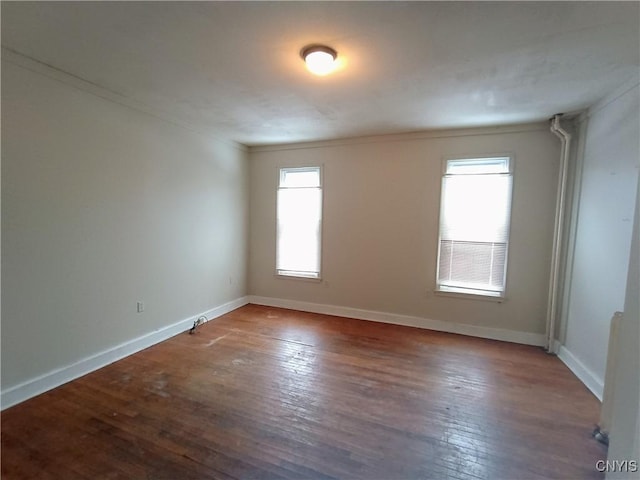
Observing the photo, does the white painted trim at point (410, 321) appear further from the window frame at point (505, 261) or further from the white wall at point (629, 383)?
the white wall at point (629, 383)

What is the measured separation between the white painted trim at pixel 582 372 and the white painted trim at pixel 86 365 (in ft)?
14.5

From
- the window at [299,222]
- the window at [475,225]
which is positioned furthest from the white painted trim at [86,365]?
the window at [475,225]

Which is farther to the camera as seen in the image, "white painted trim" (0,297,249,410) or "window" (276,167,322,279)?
"window" (276,167,322,279)

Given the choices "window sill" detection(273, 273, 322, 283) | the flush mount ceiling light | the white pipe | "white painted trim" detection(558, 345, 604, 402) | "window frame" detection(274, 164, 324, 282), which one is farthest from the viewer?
"window sill" detection(273, 273, 322, 283)

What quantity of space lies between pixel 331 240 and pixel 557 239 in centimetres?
286

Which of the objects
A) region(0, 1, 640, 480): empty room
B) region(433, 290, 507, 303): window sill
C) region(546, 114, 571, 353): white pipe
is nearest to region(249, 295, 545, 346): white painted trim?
region(0, 1, 640, 480): empty room

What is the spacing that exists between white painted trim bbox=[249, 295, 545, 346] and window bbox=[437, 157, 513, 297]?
0.49m

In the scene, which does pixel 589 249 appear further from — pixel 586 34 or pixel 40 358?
pixel 40 358

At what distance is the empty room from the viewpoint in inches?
73.7

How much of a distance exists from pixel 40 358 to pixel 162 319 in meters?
1.25

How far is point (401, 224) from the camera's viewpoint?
432 centimetres

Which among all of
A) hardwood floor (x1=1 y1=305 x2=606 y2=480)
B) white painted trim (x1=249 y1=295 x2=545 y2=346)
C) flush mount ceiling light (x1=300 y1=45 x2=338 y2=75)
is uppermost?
flush mount ceiling light (x1=300 y1=45 x2=338 y2=75)

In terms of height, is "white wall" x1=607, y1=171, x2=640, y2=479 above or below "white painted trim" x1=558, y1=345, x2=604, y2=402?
above

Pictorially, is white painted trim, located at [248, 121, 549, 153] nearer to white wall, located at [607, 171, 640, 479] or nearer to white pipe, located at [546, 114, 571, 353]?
white pipe, located at [546, 114, 571, 353]
